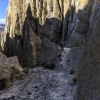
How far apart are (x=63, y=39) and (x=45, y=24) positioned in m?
10.6

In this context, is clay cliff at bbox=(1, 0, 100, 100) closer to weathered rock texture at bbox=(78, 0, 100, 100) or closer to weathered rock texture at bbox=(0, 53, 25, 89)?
weathered rock texture at bbox=(78, 0, 100, 100)

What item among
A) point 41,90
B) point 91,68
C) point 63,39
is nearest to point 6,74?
point 41,90

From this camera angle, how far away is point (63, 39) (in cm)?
6022

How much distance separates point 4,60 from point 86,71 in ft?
62.0

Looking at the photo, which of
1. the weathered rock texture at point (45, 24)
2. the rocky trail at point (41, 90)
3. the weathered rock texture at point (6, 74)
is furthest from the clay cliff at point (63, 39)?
the weathered rock texture at point (6, 74)

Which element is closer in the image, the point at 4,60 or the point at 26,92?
the point at 26,92

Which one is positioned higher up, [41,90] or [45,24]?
[45,24]

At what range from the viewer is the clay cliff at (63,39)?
15586 mm

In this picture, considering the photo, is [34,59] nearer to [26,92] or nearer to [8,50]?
[26,92]

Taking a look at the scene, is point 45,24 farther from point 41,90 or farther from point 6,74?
point 41,90

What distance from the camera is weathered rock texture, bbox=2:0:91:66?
50.9 m

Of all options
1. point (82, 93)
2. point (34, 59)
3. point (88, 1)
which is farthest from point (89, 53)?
point (34, 59)

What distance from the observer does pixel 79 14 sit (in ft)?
165

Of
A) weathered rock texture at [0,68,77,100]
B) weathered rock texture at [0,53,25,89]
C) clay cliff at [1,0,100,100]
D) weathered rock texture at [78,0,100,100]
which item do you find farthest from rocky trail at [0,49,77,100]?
weathered rock texture at [78,0,100,100]
